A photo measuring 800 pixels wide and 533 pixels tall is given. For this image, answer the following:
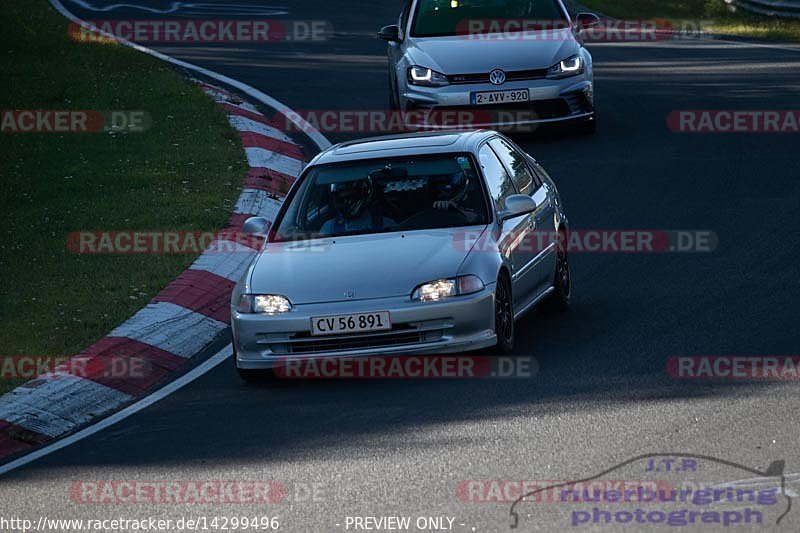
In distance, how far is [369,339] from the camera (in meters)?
9.16

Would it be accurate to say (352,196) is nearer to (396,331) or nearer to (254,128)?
(396,331)

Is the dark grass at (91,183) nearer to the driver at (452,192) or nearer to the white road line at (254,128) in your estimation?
the white road line at (254,128)

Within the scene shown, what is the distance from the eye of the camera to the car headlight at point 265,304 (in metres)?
9.31

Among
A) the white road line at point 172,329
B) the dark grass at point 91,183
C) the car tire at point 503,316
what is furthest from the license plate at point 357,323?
the dark grass at point 91,183

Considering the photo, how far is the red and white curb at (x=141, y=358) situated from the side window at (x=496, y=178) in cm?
204

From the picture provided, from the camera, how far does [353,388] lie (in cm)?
911

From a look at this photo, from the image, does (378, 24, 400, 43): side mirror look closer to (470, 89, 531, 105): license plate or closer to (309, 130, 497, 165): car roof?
(470, 89, 531, 105): license plate

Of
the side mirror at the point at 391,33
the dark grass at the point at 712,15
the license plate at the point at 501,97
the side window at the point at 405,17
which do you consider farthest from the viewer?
the dark grass at the point at 712,15

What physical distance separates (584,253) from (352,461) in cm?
556

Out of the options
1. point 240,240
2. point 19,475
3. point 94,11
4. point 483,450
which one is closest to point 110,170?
point 240,240

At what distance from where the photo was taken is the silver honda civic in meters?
17.3

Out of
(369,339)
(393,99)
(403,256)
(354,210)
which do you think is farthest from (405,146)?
(393,99)

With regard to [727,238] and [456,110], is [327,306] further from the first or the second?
[456,110]

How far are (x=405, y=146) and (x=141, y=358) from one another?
7.31 ft
